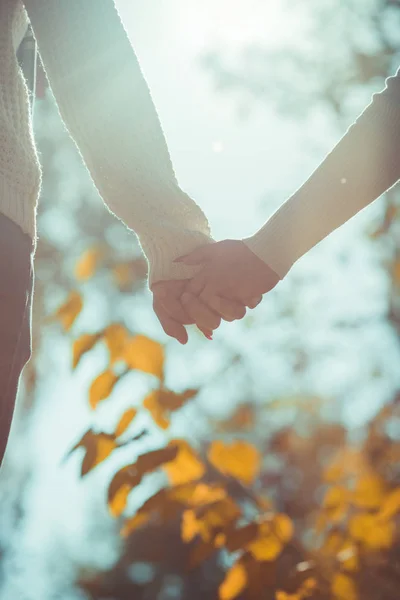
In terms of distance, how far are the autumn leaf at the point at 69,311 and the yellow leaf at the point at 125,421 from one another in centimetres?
53

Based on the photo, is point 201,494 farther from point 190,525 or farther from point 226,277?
point 226,277

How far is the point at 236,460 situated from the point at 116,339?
2.45ft

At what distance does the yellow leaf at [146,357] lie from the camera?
2141 millimetres

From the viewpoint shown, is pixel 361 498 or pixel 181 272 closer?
pixel 181 272

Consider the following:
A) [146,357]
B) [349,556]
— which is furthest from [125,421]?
[349,556]

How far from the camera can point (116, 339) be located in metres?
2.30

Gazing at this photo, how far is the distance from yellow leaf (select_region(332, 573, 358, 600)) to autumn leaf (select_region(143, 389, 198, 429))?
0.91 metres

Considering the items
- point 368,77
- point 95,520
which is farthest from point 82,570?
point 368,77

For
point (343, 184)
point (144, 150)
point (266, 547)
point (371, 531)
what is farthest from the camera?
point (371, 531)

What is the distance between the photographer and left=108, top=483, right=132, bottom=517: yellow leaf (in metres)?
2.05

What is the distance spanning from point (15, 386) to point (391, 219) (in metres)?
4.21

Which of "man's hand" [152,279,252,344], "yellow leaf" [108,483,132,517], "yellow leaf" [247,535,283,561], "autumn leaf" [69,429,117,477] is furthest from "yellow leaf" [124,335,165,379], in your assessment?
"yellow leaf" [247,535,283,561]

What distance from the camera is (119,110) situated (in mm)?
1586

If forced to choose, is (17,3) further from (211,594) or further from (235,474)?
(211,594)
